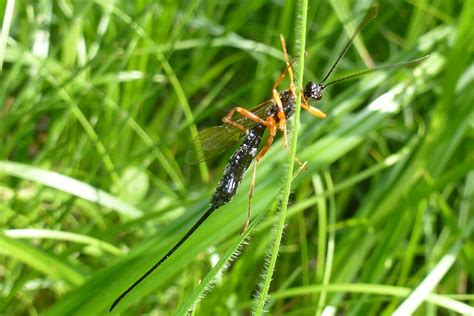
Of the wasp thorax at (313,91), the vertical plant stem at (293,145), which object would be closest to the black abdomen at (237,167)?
the wasp thorax at (313,91)

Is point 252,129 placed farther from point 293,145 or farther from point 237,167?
point 293,145

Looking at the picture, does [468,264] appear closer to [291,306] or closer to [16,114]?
[291,306]

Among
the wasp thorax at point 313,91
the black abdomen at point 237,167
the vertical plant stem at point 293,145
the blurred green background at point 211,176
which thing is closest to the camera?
the vertical plant stem at point 293,145

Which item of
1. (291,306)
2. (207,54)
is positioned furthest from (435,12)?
(291,306)

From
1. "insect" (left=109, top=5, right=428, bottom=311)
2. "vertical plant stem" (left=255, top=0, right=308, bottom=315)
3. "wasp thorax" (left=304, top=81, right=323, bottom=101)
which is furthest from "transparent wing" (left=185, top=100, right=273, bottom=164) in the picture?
"vertical plant stem" (left=255, top=0, right=308, bottom=315)

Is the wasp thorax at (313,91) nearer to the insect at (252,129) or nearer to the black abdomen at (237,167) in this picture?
the insect at (252,129)

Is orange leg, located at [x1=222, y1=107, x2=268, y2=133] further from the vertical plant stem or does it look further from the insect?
the vertical plant stem
